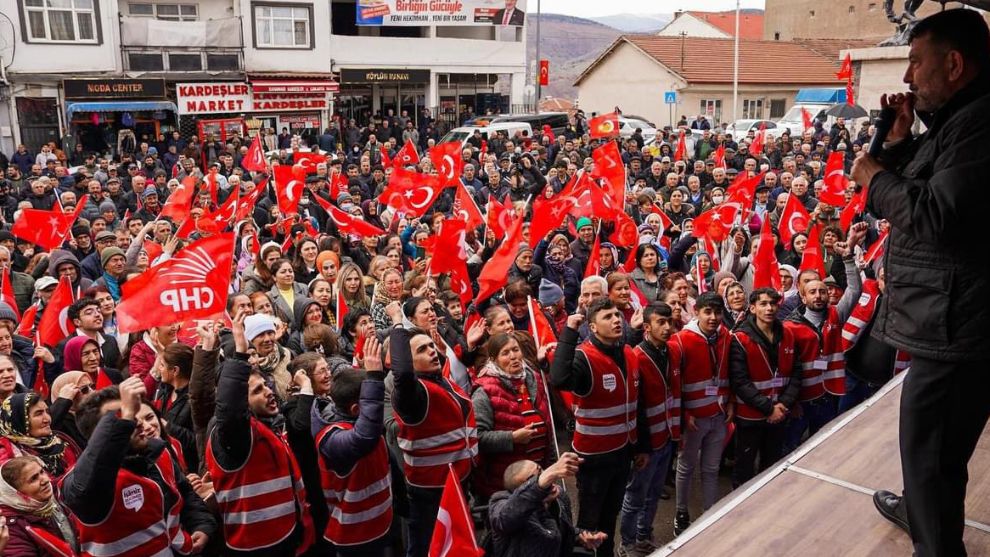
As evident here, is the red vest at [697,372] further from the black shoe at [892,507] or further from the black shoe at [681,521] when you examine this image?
the black shoe at [892,507]

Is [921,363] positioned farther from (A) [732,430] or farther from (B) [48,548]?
(A) [732,430]

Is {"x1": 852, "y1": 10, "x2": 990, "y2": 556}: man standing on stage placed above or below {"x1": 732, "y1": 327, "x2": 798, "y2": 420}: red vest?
above

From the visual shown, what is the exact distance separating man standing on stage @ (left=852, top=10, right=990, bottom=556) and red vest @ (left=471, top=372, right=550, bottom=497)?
2430 millimetres

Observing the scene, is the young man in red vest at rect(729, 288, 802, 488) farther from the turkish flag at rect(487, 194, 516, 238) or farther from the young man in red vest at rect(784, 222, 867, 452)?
the turkish flag at rect(487, 194, 516, 238)

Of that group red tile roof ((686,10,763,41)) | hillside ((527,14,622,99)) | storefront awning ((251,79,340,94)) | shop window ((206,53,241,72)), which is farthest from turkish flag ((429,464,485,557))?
hillside ((527,14,622,99))

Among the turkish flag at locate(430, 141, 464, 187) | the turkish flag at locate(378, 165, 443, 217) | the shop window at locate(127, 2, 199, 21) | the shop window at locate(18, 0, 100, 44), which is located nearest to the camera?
the turkish flag at locate(378, 165, 443, 217)

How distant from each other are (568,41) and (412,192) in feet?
449

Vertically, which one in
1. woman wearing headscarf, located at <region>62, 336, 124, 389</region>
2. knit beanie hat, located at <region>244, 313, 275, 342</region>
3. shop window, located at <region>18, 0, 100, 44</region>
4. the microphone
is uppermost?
shop window, located at <region>18, 0, 100, 44</region>

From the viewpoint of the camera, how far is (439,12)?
107 feet

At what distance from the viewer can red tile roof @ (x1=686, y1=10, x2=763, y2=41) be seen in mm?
63219

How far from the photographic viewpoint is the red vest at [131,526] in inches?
144

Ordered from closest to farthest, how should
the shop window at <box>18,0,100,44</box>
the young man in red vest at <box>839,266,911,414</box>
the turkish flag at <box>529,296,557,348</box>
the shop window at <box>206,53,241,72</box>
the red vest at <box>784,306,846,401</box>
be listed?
the young man in red vest at <box>839,266,911,414</box>
the turkish flag at <box>529,296,557,348</box>
the red vest at <box>784,306,846,401</box>
the shop window at <box>18,0,100,44</box>
the shop window at <box>206,53,241,72</box>

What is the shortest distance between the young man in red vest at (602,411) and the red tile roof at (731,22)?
182ft

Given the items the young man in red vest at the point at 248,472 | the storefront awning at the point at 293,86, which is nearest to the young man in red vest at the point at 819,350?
the young man in red vest at the point at 248,472
